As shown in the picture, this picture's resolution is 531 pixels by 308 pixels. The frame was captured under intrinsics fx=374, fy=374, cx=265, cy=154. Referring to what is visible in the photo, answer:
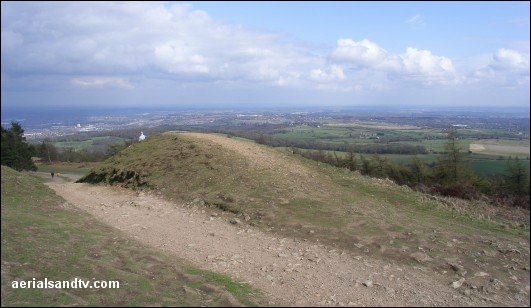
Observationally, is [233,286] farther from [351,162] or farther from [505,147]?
[351,162]

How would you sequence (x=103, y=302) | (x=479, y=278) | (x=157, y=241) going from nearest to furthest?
(x=103, y=302)
(x=479, y=278)
(x=157, y=241)

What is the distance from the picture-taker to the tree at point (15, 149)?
33.6 m

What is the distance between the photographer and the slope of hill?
7.20 m

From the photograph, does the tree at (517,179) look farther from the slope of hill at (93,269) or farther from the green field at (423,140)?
the slope of hill at (93,269)

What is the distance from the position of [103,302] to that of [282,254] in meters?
5.97

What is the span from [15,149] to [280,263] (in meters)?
35.3

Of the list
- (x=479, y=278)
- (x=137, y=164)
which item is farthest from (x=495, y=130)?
(x=137, y=164)

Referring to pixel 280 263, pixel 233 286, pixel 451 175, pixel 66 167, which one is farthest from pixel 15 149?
pixel 451 175

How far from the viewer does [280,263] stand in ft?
36.4

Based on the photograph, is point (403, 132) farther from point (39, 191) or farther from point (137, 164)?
point (39, 191)

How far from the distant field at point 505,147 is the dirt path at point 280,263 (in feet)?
17.3

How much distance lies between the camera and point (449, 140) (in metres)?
29.4

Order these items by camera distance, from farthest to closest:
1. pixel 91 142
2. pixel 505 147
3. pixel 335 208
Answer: pixel 91 142 < pixel 335 208 < pixel 505 147

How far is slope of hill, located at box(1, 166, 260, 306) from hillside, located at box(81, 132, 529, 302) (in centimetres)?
492
